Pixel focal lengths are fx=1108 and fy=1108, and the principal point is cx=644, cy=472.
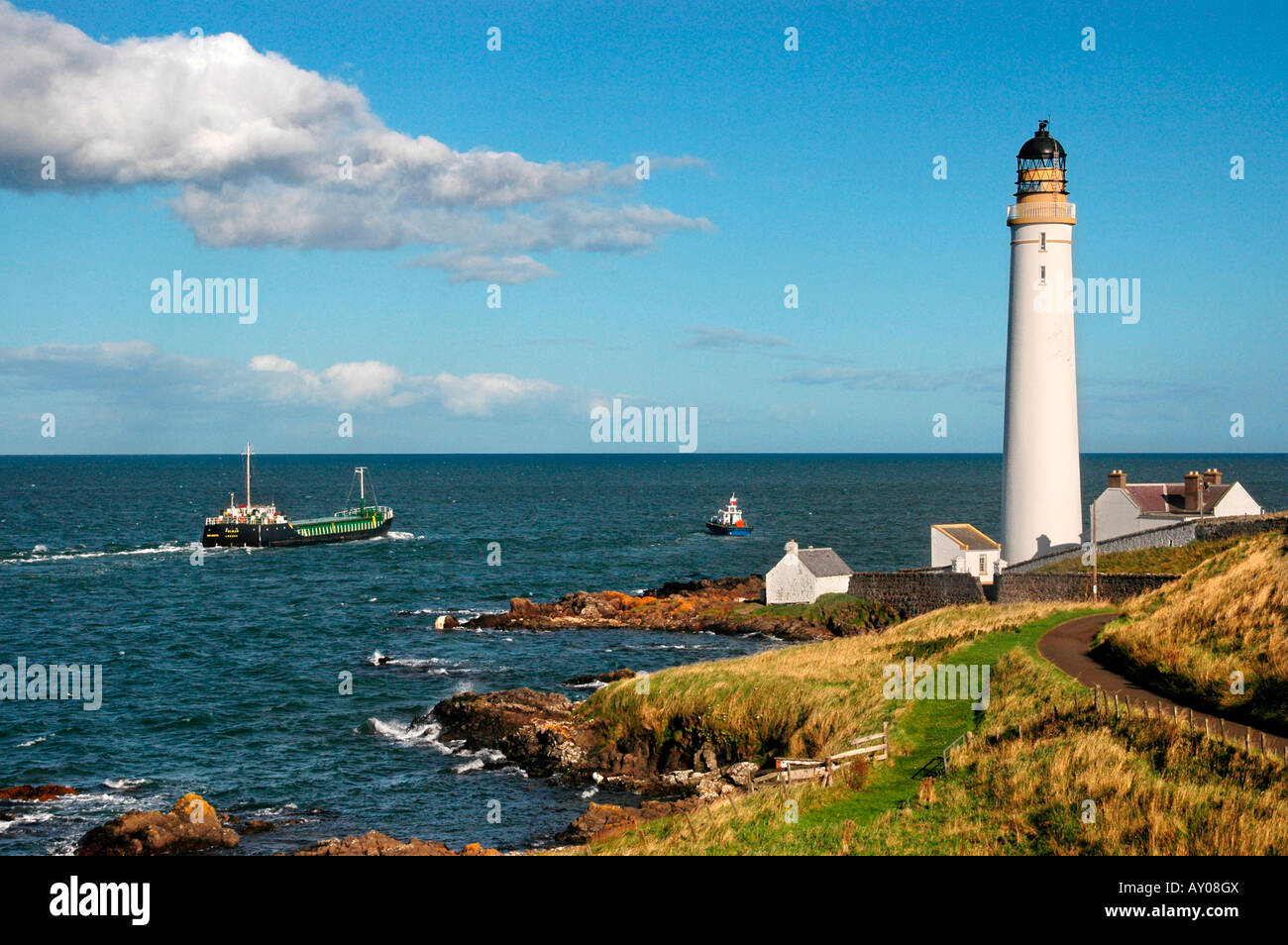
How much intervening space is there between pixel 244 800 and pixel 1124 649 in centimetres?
2260

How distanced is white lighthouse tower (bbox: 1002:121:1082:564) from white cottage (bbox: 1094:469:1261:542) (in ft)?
7.93

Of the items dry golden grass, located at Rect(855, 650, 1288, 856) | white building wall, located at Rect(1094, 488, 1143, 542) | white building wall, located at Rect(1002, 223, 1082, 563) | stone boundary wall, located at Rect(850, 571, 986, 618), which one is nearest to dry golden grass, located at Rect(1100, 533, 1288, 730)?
dry golden grass, located at Rect(855, 650, 1288, 856)

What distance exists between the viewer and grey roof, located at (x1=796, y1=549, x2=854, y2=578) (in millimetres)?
53969

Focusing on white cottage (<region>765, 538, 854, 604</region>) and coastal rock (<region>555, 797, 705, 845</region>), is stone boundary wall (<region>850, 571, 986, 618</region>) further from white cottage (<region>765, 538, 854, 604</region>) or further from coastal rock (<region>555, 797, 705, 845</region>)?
coastal rock (<region>555, 797, 705, 845</region>)

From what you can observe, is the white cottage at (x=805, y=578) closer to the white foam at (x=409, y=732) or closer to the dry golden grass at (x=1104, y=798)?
the white foam at (x=409, y=732)

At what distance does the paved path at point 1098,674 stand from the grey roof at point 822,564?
19404 mm

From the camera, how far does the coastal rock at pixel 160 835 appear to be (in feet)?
79.4

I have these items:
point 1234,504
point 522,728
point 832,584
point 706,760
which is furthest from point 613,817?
point 1234,504

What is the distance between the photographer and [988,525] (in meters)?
111

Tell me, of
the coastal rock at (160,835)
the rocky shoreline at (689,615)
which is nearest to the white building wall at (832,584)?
the rocky shoreline at (689,615)

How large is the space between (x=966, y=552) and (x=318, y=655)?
29562 millimetres
